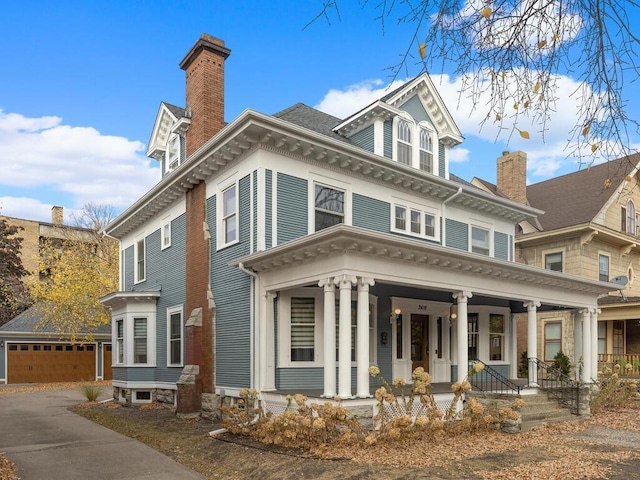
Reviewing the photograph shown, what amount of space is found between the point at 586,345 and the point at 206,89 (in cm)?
1368

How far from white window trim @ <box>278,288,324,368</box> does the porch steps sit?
16.3 ft

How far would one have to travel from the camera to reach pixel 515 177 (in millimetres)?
26203

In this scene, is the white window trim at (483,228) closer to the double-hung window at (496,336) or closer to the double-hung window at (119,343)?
the double-hung window at (496,336)

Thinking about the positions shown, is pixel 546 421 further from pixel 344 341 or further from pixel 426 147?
pixel 426 147

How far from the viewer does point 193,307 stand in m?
16.0

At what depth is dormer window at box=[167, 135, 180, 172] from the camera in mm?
18309

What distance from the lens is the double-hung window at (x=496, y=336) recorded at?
1861 centimetres

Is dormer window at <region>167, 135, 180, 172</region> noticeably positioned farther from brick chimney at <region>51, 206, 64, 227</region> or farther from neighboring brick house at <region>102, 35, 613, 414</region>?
brick chimney at <region>51, 206, 64, 227</region>

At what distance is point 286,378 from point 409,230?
593cm

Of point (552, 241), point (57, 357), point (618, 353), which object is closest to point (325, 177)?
point (552, 241)

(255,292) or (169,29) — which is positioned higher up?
(169,29)

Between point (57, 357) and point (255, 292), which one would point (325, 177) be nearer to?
point (255, 292)

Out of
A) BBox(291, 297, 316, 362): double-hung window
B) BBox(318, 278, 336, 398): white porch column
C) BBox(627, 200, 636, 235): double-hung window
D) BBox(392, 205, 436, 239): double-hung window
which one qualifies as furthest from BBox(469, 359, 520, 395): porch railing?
BBox(627, 200, 636, 235): double-hung window

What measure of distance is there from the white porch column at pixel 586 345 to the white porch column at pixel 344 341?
9294 mm
